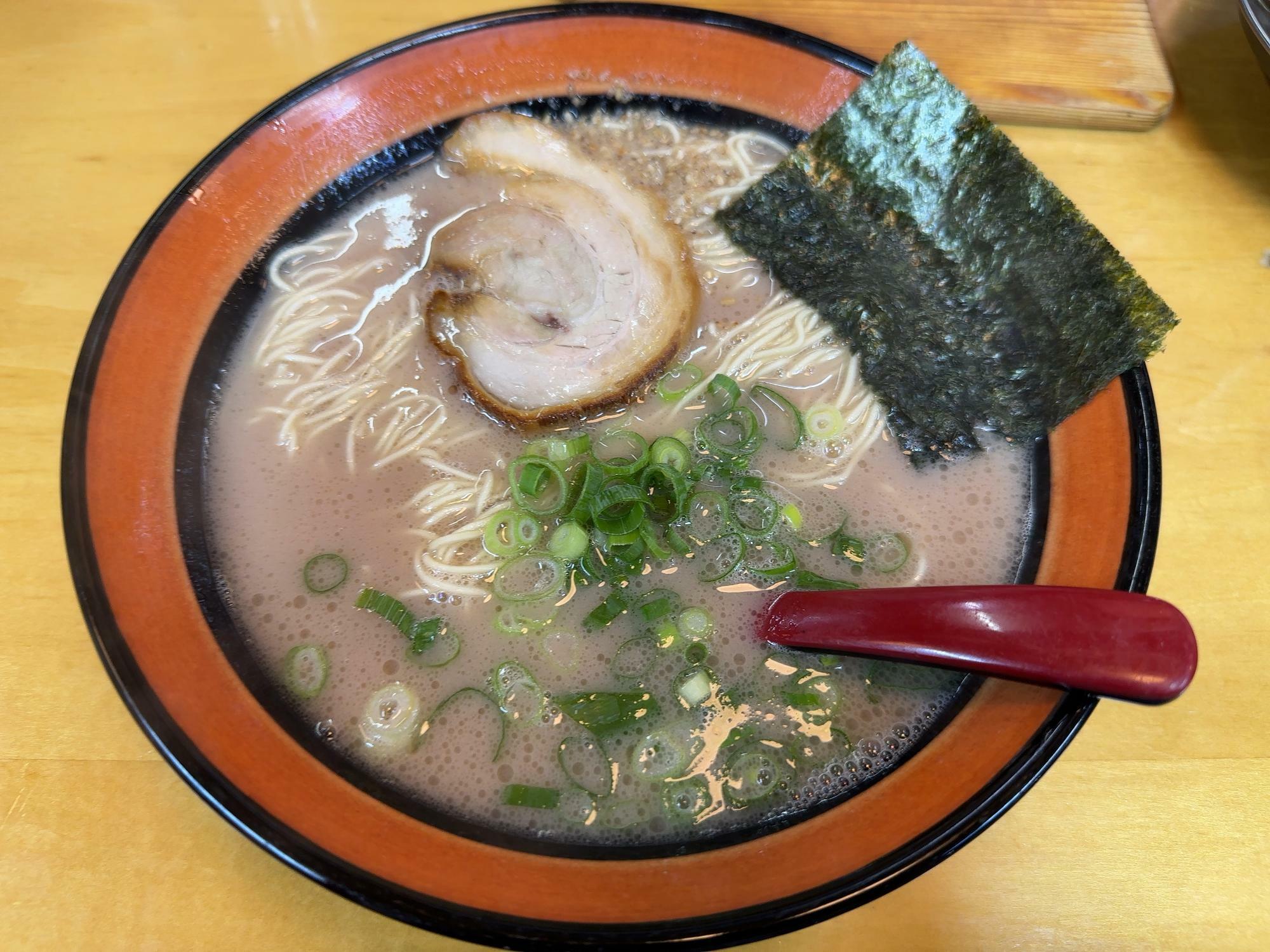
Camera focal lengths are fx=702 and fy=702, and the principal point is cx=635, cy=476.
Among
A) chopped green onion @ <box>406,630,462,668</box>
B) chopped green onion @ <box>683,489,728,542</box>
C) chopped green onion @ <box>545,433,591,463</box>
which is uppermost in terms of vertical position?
chopped green onion @ <box>545,433,591,463</box>

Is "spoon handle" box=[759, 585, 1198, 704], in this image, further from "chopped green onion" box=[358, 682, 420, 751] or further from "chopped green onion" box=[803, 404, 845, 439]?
"chopped green onion" box=[358, 682, 420, 751]

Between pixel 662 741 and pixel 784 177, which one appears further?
pixel 784 177

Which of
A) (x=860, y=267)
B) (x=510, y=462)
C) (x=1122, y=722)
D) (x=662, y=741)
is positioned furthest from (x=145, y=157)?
(x=1122, y=722)

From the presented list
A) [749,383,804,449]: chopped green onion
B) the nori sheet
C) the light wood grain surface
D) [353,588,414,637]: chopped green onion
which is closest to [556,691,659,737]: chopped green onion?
[353,588,414,637]: chopped green onion

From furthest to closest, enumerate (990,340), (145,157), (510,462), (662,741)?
(145,157) < (510,462) < (990,340) < (662,741)

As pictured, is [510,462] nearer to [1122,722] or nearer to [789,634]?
[789,634]

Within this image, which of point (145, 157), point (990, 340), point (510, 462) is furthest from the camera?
point (145, 157)

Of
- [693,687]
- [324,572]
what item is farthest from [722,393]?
[324,572]

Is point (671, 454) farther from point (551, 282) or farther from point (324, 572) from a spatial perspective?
point (324, 572)
